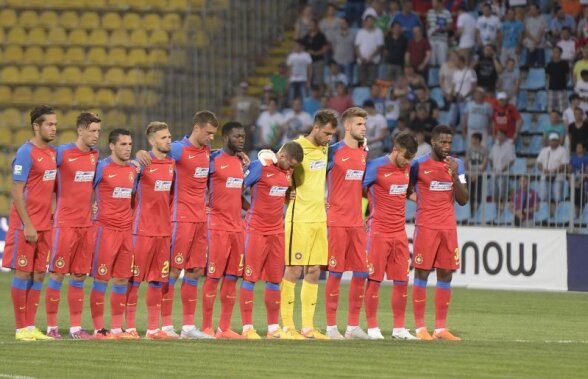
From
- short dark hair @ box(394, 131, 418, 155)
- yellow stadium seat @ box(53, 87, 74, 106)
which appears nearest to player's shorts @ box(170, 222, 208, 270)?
short dark hair @ box(394, 131, 418, 155)

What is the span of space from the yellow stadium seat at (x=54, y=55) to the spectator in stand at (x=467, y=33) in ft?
29.4

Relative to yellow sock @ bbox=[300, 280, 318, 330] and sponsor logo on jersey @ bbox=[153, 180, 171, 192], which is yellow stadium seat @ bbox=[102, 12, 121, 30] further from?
yellow sock @ bbox=[300, 280, 318, 330]

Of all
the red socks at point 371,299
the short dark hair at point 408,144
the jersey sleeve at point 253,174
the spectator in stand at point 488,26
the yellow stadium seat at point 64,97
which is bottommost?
the red socks at point 371,299

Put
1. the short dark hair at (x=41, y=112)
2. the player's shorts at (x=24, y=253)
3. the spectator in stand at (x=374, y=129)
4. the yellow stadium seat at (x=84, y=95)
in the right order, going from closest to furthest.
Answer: the player's shorts at (x=24, y=253), the short dark hair at (x=41, y=112), the spectator in stand at (x=374, y=129), the yellow stadium seat at (x=84, y=95)

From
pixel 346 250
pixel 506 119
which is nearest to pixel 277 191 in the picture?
pixel 346 250

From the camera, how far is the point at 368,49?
29.9 metres

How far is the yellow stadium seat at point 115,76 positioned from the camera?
104 ft

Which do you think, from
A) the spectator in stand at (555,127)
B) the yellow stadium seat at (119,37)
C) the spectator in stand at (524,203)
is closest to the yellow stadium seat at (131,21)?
the yellow stadium seat at (119,37)

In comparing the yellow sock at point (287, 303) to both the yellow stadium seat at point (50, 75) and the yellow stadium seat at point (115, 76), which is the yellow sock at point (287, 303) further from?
the yellow stadium seat at point (50, 75)

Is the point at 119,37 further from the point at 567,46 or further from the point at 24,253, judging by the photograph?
the point at 24,253

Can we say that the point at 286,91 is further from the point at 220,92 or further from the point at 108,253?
the point at 108,253

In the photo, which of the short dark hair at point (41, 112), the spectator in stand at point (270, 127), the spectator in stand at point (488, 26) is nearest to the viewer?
the short dark hair at point (41, 112)

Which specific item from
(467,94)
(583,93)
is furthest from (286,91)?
(583,93)

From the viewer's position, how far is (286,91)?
30.9m
